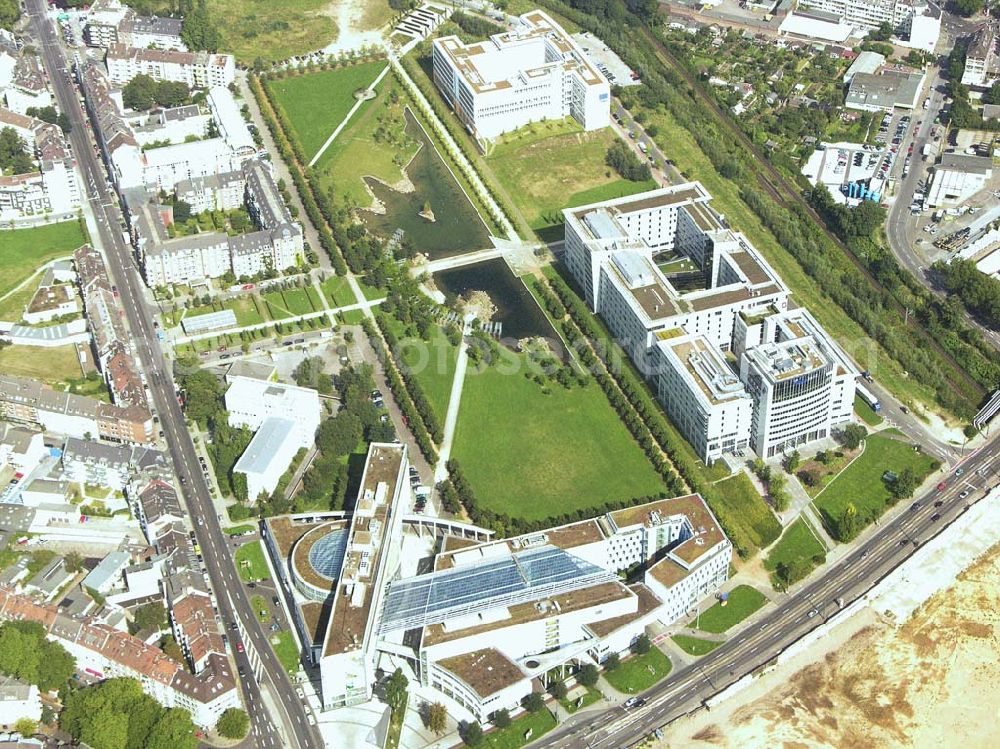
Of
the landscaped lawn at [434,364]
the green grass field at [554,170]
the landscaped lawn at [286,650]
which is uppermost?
the green grass field at [554,170]

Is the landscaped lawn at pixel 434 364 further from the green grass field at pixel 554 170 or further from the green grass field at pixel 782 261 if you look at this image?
the green grass field at pixel 782 261

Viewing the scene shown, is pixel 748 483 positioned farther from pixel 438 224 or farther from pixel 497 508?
pixel 438 224

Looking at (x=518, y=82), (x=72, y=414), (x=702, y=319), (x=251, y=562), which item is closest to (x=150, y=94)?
(x=518, y=82)

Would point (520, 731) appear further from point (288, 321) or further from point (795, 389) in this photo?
point (288, 321)

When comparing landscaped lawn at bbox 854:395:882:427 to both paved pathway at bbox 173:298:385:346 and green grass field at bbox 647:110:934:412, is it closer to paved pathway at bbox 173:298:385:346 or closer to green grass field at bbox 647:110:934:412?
green grass field at bbox 647:110:934:412

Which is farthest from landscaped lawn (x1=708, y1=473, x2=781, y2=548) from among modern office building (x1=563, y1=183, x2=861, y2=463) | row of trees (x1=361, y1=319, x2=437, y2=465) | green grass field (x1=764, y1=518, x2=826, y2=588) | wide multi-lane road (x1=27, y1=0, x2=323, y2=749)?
wide multi-lane road (x1=27, y1=0, x2=323, y2=749)

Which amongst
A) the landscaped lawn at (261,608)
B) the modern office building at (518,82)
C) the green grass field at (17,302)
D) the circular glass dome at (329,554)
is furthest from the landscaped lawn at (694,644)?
the modern office building at (518,82)

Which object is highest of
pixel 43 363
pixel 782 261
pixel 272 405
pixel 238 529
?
pixel 272 405
